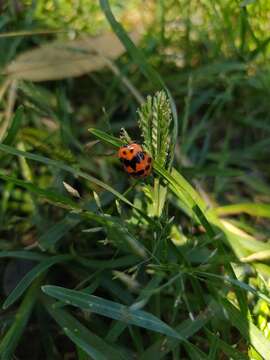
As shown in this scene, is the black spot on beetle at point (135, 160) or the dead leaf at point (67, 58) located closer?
the black spot on beetle at point (135, 160)

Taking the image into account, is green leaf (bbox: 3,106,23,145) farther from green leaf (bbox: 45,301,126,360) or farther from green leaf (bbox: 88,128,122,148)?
green leaf (bbox: 45,301,126,360)

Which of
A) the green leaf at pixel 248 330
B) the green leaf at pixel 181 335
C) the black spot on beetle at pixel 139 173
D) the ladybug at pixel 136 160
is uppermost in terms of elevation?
the ladybug at pixel 136 160

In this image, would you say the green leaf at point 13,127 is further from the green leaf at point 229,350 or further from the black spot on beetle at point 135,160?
the green leaf at point 229,350

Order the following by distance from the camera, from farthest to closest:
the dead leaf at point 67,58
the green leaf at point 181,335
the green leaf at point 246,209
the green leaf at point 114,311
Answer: the dead leaf at point 67,58
the green leaf at point 246,209
the green leaf at point 181,335
the green leaf at point 114,311

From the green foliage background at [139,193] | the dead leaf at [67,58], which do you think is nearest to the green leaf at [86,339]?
the green foliage background at [139,193]

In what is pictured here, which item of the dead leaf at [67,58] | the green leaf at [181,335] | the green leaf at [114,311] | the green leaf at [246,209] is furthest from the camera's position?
the dead leaf at [67,58]
